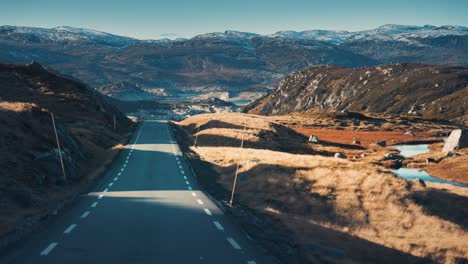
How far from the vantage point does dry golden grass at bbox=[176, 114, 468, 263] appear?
22016 millimetres

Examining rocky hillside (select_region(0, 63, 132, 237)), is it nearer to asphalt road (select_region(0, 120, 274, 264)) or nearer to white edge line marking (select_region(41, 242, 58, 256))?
asphalt road (select_region(0, 120, 274, 264))

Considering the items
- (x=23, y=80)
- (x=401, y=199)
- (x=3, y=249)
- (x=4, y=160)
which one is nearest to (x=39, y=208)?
(x=4, y=160)

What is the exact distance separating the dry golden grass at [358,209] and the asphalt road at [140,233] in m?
3.46

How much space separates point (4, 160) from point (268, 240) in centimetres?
1407

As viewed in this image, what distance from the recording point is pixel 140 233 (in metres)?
15.2

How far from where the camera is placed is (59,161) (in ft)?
89.1

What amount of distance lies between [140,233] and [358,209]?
17.1 metres

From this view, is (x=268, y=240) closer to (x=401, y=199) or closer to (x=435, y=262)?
(x=435, y=262)

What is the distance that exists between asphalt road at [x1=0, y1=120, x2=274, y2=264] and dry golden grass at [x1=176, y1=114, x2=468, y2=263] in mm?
3458

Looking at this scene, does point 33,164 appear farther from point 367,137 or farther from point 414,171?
point 367,137

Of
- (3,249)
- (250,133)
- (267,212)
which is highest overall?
(3,249)

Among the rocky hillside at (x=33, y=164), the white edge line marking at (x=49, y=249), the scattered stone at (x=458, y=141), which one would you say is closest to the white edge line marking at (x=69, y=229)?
the white edge line marking at (x=49, y=249)

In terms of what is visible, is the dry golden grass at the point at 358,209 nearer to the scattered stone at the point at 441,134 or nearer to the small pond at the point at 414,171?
the small pond at the point at 414,171

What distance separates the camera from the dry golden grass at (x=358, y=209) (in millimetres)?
22016
